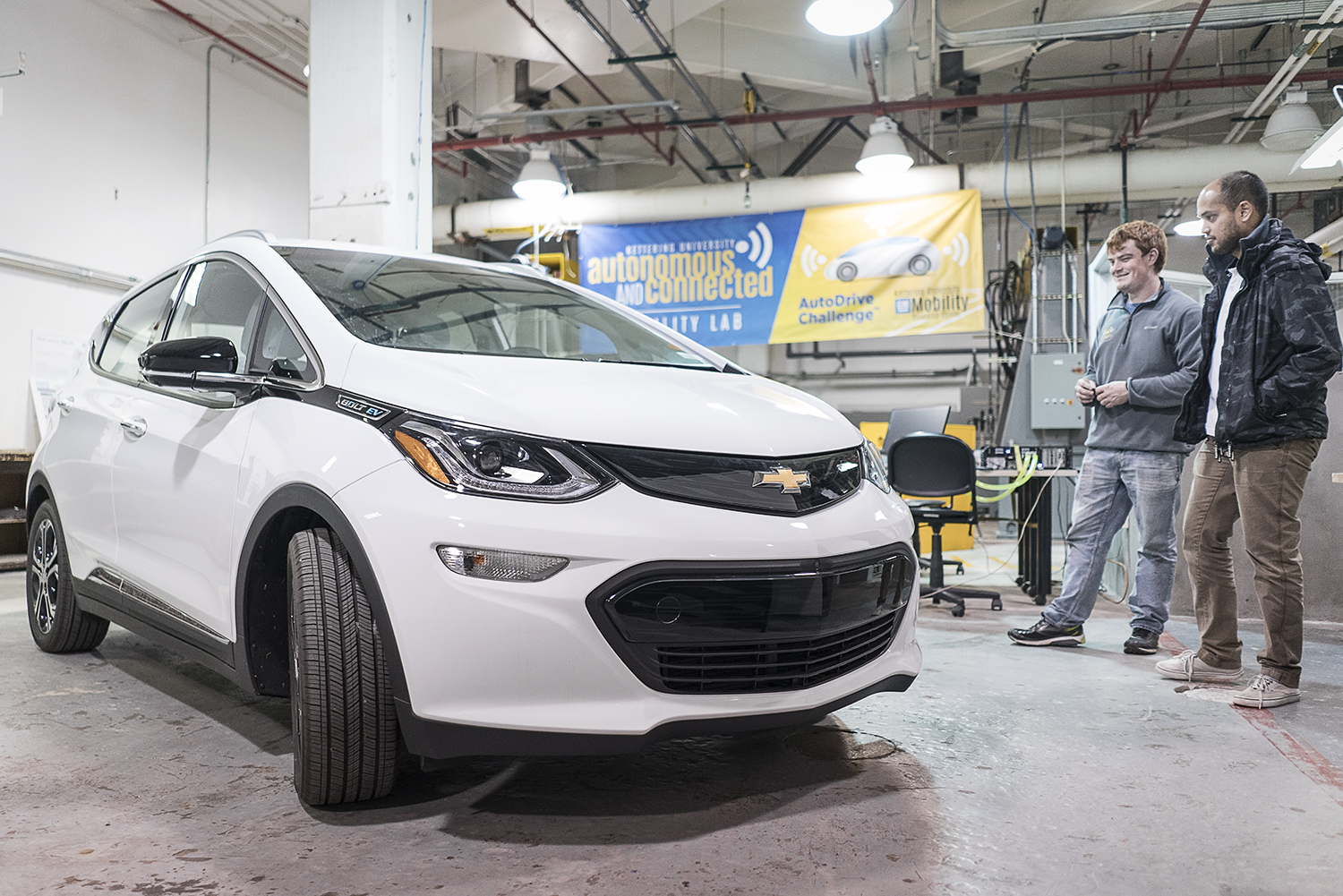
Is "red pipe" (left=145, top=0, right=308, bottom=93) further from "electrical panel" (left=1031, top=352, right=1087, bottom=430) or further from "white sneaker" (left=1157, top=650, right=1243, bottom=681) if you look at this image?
"white sneaker" (left=1157, top=650, right=1243, bottom=681)

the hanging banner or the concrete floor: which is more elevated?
the hanging banner

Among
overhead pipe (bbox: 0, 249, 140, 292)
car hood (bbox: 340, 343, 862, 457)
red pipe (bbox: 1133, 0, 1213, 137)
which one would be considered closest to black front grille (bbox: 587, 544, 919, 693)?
car hood (bbox: 340, 343, 862, 457)

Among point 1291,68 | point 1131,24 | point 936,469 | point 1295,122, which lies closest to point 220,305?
point 936,469

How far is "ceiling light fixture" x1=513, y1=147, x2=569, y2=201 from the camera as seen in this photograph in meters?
9.29

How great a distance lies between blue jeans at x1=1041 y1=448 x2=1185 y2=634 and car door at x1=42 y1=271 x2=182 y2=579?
3.38m

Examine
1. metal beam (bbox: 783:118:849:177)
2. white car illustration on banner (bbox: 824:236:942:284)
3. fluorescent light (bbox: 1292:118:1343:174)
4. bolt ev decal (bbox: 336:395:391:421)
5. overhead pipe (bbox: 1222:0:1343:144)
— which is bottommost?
bolt ev decal (bbox: 336:395:391:421)

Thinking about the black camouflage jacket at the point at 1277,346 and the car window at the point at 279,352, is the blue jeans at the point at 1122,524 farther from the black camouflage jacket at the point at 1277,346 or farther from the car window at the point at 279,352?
the car window at the point at 279,352

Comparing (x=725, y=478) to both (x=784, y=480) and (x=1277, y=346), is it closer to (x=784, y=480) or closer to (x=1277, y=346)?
(x=784, y=480)

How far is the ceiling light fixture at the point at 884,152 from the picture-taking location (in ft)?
27.9

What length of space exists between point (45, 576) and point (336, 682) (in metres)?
2.21

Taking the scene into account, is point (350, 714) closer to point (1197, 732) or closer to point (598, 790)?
point (598, 790)

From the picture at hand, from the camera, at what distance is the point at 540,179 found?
9.29m

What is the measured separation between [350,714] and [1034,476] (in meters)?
4.63

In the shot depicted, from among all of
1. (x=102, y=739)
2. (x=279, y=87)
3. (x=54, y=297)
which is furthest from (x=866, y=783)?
(x=279, y=87)
